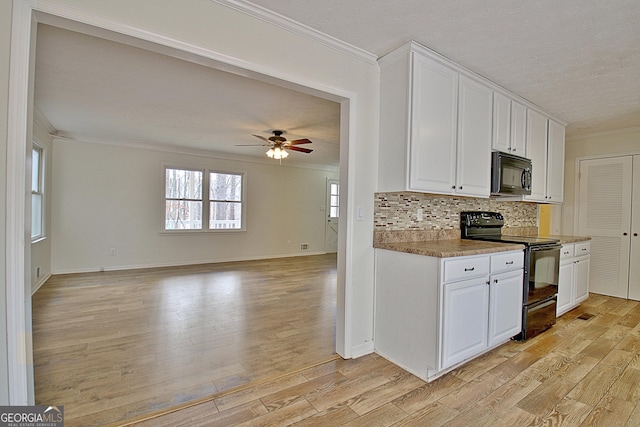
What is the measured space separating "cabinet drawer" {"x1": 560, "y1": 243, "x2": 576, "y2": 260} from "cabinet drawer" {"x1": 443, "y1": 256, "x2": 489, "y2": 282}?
63.7 inches

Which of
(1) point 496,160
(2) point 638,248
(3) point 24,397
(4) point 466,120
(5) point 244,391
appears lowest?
(5) point 244,391

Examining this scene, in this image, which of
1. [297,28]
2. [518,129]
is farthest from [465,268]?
[297,28]

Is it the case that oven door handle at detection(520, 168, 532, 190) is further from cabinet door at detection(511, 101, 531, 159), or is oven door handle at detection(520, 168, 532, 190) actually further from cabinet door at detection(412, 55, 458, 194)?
cabinet door at detection(412, 55, 458, 194)

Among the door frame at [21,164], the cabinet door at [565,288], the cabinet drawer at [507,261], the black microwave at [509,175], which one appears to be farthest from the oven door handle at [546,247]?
the door frame at [21,164]

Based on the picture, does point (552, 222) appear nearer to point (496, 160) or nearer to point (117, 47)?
point (496, 160)

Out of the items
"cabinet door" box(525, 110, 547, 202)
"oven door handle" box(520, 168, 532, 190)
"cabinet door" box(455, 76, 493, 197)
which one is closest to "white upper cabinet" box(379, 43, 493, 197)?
"cabinet door" box(455, 76, 493, 197)

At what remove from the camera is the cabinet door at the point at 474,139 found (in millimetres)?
2576

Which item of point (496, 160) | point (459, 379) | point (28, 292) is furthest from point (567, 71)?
point (28, 292)

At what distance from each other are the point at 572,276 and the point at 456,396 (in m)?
2.65

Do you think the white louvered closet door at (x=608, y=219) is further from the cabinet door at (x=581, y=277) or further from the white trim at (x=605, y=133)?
the cabinet door at (x=581, y=277)

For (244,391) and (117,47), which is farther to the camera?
(117,47)

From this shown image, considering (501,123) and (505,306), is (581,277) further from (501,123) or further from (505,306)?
(501,123)

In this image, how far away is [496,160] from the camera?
2.86 metres

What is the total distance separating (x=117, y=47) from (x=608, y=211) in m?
6.09
